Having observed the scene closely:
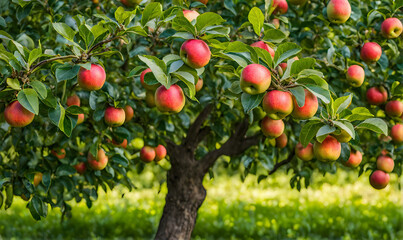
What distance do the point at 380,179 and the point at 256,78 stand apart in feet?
4.94

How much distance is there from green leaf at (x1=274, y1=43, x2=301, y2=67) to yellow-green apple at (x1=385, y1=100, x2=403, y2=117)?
115 centimetres

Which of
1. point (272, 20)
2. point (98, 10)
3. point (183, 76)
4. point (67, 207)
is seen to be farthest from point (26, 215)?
point (183, 76)

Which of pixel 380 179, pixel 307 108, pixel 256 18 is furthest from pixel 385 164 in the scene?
pixel 256 18

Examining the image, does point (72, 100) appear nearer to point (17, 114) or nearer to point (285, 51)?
point (17, 114)

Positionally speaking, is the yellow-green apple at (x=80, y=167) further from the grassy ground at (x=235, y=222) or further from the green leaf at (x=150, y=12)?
the grassy ground at (x=235, y=222)

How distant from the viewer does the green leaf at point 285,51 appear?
150 cm

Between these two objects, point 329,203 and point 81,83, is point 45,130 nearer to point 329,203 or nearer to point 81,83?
point 81,83

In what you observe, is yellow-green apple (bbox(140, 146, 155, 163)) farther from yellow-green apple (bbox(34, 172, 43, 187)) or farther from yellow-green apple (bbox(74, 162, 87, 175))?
yellow-green apple (bbox(34, 172, 43, 187))

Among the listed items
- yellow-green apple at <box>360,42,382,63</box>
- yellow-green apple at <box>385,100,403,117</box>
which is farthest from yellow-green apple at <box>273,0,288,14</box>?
yellow-green apple at <box>385,100,403,117</box>

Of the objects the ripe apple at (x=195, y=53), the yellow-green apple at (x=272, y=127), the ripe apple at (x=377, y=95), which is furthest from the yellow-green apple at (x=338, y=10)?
the ripe apple at (x=195, y=53)

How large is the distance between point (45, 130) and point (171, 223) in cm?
124

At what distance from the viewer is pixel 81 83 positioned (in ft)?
5.67

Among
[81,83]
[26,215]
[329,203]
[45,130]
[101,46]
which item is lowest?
[329,203]

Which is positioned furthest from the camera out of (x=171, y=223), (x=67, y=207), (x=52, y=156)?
(x=171, y=223)
